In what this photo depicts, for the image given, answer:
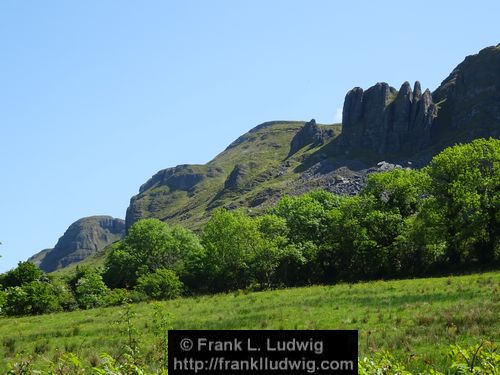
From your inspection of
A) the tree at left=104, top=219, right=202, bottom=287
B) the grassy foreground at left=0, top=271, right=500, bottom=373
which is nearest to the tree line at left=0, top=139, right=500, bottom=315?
the tree at left=104, top=219, right=202, bottom=287

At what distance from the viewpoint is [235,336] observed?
437 cm

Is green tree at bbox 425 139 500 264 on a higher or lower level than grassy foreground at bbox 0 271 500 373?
higher

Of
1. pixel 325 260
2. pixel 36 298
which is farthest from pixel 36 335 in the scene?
pixel 325 260

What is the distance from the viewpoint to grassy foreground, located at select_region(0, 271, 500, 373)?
54.0ft

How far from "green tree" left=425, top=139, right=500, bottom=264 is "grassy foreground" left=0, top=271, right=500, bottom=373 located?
18753mm

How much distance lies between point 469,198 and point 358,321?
33760 mm

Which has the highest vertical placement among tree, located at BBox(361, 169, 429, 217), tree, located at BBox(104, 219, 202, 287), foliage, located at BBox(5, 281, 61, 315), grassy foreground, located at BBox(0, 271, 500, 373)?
tree, located at BBox(361, 169, 429, 217)

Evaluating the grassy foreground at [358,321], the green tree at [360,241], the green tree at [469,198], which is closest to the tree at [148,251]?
the green tree at [360,241]

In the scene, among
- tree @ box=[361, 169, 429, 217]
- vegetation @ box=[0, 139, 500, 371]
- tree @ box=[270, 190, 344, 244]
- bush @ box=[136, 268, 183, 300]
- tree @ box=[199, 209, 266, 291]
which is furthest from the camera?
tree @ box=[270, 190, 344, 244]

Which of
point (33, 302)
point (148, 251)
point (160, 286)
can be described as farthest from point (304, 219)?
point (33, 302)

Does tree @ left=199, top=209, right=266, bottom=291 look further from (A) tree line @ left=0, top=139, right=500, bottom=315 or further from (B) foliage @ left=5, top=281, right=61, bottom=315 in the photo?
(B) foliage @ left=5, top=281, right=61, bottom=315

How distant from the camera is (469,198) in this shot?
5053 cm

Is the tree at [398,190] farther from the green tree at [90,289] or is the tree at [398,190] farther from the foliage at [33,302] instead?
the foliage at [33,302]

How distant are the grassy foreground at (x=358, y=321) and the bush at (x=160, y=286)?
731 inches
